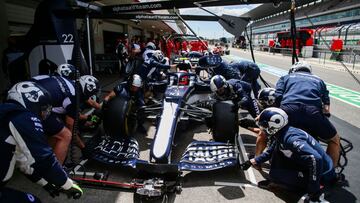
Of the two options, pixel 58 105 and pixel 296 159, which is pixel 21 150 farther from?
pixel 296 159

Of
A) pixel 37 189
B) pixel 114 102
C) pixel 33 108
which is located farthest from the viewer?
pixel 114 102

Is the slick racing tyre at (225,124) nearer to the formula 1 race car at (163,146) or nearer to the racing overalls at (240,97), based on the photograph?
the formula 1 race car at (163,146)

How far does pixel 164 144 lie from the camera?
145 inches

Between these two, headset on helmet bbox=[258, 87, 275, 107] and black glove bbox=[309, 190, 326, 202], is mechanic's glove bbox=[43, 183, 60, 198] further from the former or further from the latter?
headset on helmet bbox=[258, 87, 275, 107]

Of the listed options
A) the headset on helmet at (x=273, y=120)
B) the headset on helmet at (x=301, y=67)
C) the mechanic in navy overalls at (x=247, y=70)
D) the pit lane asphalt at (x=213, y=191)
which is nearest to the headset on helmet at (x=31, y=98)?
the pit lane asphalt at (x=213, y=191)

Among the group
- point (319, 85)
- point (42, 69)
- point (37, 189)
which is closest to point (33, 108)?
point (37, 189)

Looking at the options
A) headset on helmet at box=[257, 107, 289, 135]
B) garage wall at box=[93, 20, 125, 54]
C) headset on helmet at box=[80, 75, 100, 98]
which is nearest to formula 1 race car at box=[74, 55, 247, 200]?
headset on helmet at box=[80, 75, 100, 98]

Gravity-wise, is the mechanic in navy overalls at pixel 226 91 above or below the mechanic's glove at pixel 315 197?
above

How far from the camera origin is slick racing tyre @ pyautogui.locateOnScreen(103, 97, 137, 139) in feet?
14.5

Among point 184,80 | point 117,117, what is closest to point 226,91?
point 184,80

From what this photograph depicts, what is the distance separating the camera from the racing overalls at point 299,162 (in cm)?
301

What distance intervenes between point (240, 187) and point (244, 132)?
2.36 metres

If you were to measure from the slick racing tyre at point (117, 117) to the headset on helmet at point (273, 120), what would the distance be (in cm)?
201

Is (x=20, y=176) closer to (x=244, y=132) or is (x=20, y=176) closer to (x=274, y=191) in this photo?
(x=274, y=191)
